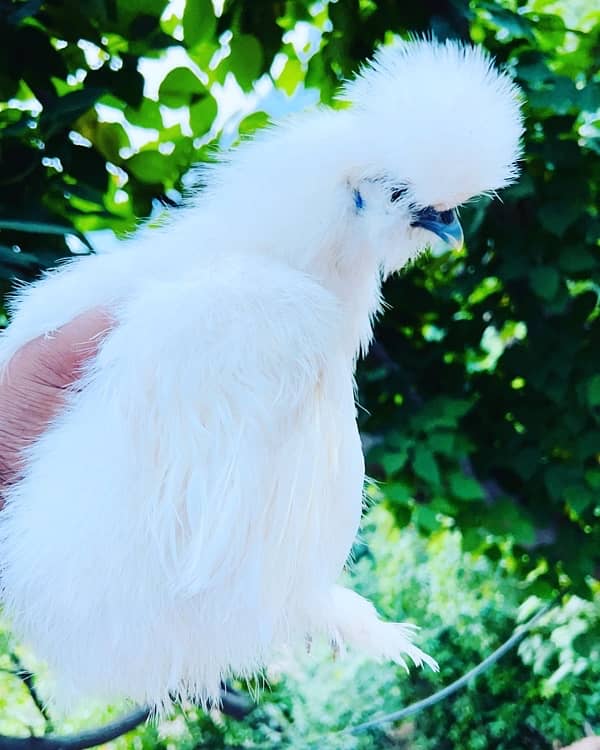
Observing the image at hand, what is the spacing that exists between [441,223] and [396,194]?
0.03 meters

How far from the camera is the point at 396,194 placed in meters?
0.42

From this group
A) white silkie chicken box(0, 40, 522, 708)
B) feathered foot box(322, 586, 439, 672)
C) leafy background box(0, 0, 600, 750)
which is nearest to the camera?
white silkie chicken box(0, 40, 522, 708)

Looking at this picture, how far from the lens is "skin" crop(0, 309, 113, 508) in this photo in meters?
0.44

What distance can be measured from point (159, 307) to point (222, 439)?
7 centimetres

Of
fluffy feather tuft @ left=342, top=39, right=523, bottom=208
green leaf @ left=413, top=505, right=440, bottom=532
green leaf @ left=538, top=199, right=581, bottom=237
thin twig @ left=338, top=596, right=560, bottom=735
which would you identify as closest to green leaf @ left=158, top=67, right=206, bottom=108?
fluffy feather tuft @ left=342, top=39, right=523, bottom=208

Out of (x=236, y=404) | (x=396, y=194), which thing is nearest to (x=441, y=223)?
(x=396, y=194)

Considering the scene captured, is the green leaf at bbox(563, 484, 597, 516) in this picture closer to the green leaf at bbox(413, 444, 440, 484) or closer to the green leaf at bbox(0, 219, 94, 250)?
the green leaf at bbox(413, 444, 440, 484)

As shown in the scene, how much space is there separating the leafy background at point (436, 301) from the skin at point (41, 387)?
108mm

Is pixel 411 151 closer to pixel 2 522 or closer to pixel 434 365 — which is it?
pixel 2 522

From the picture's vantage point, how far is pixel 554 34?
809 mm

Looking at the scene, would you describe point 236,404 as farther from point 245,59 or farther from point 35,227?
point 245,59

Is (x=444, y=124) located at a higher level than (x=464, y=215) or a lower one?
higher

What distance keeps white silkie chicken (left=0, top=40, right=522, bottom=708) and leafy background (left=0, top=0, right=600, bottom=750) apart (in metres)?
0.13

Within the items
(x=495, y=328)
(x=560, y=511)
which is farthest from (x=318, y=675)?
(x=495, y=328)
